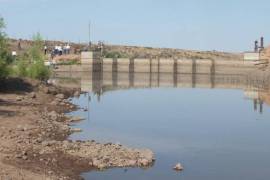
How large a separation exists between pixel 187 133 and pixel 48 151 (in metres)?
9.52

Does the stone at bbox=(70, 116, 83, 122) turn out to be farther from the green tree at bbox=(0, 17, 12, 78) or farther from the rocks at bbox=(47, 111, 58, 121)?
the green tree at bbox=(0, 17, 12, 78)

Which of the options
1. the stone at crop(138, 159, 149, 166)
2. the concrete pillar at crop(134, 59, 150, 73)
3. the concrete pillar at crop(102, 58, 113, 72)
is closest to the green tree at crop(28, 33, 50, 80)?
the stone at crop(138, 159, 149, 166)

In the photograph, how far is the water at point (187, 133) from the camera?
18.1m

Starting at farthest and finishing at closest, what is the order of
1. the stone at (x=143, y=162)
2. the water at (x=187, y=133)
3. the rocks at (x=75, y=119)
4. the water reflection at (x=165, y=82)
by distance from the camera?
the water reflection at (x=165, y=82), the rocks at (x=75, y=119), the stone at (x=143, y=162), the water at (x=187, y=133)

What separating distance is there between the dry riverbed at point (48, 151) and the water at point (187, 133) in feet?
2.07

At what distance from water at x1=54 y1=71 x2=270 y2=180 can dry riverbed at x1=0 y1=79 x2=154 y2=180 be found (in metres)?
0.63

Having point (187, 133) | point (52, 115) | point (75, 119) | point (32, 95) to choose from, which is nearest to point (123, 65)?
point (32, 95)

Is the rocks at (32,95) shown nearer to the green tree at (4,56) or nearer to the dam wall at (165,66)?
the green tree at (4,56)

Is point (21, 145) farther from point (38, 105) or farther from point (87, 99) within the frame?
point (87, 99)

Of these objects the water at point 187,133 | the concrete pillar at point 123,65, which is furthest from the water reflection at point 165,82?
the water at point 187,133

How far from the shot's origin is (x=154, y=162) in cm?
1900

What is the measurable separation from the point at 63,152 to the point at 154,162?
3053 millimetres

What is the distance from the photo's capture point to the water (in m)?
18.1

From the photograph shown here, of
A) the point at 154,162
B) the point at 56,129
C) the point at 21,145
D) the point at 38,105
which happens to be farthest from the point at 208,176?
the point at 38,105
